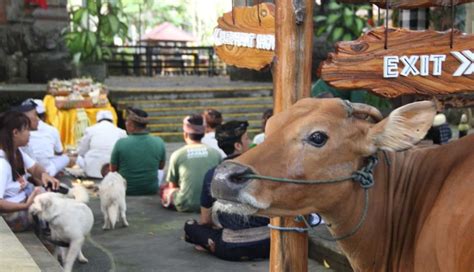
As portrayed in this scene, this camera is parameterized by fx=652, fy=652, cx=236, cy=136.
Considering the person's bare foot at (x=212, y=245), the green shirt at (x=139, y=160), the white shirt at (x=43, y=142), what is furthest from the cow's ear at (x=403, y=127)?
the white shirt at (x=43, y=142)

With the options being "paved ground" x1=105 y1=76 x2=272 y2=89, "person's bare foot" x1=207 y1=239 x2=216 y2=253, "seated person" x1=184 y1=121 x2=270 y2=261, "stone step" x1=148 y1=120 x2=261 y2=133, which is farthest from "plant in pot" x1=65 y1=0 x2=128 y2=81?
"person's bare foot" x1=207 y1=239 x2=216 y2=253

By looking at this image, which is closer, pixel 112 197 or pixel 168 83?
pixel 112 197

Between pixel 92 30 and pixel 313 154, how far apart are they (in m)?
15.4

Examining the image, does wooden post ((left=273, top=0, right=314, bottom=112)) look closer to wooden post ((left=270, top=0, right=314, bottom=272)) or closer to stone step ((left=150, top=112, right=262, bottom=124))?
wooden post ((left=270, top=0, right=314, bottom=272))

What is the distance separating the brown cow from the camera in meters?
2.59

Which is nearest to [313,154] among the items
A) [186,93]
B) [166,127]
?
[166,127]

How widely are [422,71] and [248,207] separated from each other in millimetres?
1428

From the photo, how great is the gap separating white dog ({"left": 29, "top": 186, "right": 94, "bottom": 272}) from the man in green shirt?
282 centimetres

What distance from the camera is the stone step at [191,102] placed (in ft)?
50.2

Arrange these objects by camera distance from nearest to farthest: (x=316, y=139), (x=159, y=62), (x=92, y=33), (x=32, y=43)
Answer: (x=316, y=139) → (x=92, y=33) → (x=32, y=43) → (x=159, y=62)

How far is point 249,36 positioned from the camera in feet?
13.7

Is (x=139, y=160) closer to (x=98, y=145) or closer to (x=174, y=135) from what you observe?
(x=98, y=145)

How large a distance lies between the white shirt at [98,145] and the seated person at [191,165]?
2.20 meters

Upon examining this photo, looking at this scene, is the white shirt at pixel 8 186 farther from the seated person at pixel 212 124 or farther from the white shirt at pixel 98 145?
the white shirt at pixel 98 145
